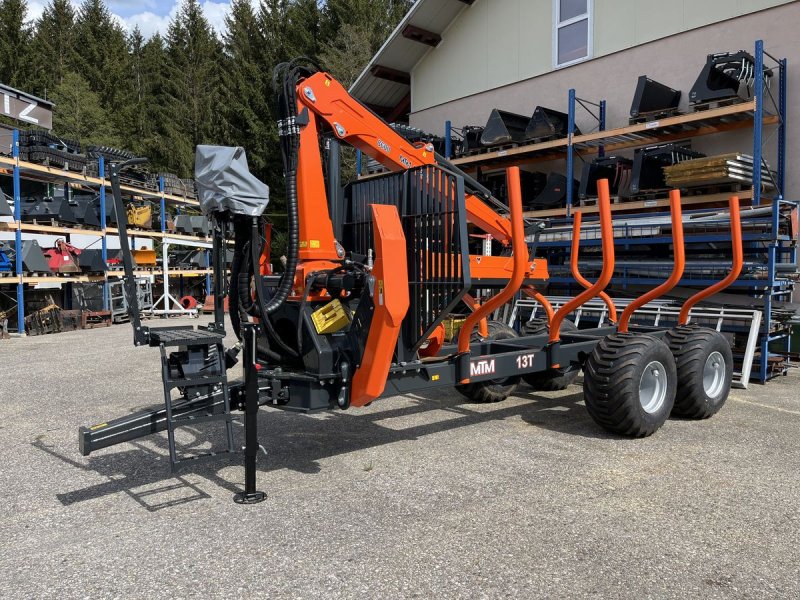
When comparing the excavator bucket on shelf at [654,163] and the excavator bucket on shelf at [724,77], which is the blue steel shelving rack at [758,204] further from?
the excavator bucket on shelf at [654,163]

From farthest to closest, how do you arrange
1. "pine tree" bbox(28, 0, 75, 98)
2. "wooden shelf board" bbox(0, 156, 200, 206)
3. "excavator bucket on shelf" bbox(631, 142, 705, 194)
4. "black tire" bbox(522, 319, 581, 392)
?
"pine tree" bbox(28, 0, 75, 98) < "wooden shelf board" bbox(0, 156, 200, 206) < "excavator bucket on shelf" bbox(631, 142, 705, 194) < "black tire" bbox(522, 319, 581, 392)

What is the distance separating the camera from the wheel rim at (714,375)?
6.27 m

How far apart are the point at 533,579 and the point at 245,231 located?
2.81 metres

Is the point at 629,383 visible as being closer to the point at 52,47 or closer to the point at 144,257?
the point at 144,257

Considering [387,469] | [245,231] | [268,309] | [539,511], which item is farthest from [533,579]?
[245,231]

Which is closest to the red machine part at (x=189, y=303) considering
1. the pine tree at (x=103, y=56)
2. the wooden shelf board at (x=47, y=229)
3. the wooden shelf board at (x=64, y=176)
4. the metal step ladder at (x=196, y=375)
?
the wooden shelf board at (x=64, y=176)

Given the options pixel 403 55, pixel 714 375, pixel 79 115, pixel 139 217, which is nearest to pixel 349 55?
pixel 403 55

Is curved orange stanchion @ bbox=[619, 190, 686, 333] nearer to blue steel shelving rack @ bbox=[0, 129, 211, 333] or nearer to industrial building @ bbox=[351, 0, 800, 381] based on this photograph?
industrial building @ bbox=[351, 0, 800, 381]

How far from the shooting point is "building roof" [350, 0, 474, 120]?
52.1ft

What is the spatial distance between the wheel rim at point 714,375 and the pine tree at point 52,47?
36.4 metres

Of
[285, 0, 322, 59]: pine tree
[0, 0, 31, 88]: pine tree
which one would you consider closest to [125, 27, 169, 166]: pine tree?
[0, 0, 31, 88]: pine tree

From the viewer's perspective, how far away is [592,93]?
13430 mm

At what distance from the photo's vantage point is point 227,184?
4.05 m

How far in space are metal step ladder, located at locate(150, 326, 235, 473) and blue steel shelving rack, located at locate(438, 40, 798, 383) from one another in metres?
6.73
